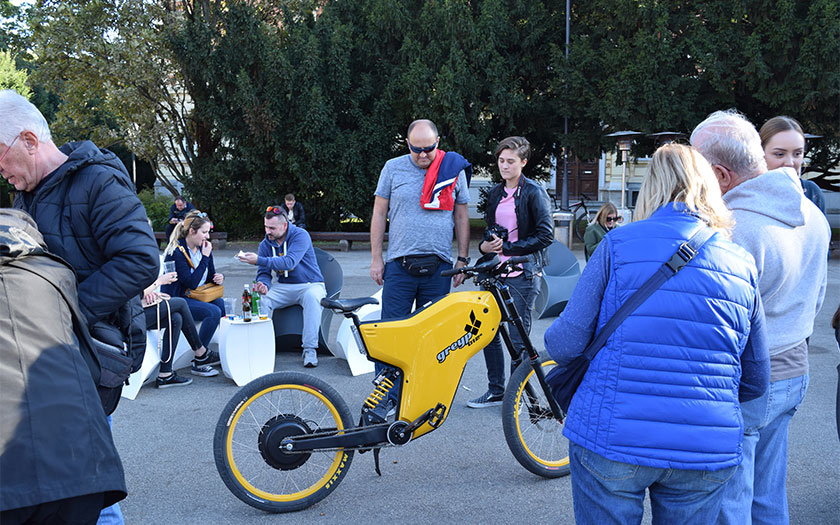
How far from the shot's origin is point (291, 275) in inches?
267

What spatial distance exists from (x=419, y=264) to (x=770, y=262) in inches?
104

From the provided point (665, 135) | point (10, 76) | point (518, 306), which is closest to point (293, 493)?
point (518, 306)

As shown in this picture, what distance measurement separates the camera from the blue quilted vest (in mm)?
1944

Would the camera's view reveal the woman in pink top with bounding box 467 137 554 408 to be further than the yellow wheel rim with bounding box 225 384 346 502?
Yes

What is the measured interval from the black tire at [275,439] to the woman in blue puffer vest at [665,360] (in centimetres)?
176

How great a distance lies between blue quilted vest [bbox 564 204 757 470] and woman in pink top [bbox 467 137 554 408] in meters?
2.90

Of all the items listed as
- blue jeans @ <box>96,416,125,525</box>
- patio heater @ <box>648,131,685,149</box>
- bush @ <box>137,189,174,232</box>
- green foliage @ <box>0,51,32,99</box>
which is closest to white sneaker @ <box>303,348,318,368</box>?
blue jeans @ <box>96,416,125,525</box>

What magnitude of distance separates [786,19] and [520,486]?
45.2 feet

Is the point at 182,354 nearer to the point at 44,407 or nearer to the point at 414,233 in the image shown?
the point at 414,233

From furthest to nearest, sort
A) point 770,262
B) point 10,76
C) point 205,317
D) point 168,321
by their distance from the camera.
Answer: point 10,76
point 205,317
point 168,321
point 770,262

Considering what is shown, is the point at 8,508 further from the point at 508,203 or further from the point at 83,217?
the point at 508,203

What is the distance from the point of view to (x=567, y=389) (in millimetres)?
2180

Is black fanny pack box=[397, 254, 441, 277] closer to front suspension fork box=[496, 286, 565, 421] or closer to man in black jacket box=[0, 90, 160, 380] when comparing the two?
front suspension fork box=[496, 286, 565, 421]

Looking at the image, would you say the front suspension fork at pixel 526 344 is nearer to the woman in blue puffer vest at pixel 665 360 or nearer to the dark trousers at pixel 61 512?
the woman in blue puffer vest at pixel 665 360
